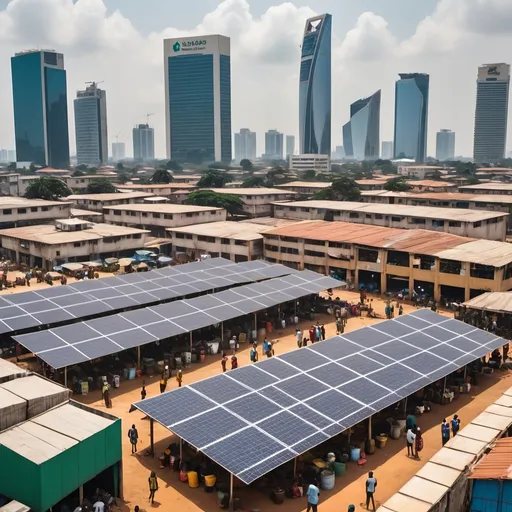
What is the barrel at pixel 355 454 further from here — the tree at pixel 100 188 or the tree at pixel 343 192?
the tree at pixel 100 188

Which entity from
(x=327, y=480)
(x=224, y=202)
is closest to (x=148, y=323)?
(x=327, y=480)

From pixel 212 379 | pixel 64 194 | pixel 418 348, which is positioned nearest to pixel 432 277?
pixel 418 348

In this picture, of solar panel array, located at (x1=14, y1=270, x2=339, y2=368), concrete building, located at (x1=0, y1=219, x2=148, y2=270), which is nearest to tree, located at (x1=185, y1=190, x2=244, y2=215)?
concrete building, located at (x1=0, y1=219, x2=148, y2=270)

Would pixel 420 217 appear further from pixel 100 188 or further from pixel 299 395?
pixel 100 188

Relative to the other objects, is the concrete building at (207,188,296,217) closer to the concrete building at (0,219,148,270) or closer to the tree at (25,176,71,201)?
the tree at (25,176,71,201)

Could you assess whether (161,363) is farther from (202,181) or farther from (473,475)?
(202,181)

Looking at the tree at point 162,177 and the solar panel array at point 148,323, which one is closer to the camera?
the solar panel array at point 148,323

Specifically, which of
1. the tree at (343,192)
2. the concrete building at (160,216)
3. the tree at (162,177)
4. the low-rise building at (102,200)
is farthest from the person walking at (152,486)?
the tree at (162,177)
